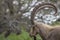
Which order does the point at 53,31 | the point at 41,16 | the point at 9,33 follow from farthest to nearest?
the point at 41,16, the point at 9,33, the point at 53,31

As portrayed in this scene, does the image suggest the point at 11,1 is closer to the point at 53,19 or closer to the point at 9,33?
the point at 9,33

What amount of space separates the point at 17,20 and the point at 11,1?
669mm

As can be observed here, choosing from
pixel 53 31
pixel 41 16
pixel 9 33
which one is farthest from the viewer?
pixel 41 16

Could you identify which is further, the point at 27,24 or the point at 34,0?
the point at 34,0

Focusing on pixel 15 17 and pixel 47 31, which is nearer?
pixel 47 31

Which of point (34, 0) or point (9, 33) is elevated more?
point (34, 0)

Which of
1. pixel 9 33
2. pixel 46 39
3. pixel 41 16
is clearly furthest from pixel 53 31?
pixel 41 16

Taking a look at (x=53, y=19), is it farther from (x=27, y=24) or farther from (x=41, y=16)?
(x=27, y=24)

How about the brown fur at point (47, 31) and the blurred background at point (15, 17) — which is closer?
the brown fur at point (47, 31)

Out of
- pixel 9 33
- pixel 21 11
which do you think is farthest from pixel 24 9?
pixel 9 33

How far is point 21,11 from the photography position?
380 inches

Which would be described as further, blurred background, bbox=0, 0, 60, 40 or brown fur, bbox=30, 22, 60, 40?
blurred background, bbox=0, 0, 60, 40

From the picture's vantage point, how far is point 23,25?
9.66 metres

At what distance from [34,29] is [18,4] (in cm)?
360
